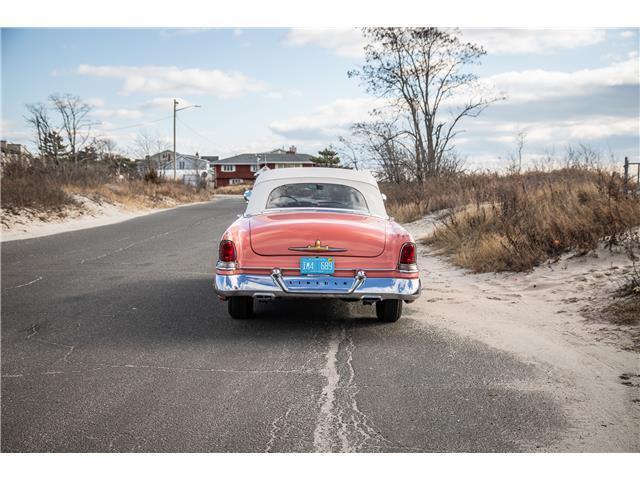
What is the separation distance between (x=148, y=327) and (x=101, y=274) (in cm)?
387

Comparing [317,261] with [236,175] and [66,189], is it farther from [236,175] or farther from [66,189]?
[236,175]

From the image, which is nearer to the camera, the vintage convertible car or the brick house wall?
the vintage convertible car

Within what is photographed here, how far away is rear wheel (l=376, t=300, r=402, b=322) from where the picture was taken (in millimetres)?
6051

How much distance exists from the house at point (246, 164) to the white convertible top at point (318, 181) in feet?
313

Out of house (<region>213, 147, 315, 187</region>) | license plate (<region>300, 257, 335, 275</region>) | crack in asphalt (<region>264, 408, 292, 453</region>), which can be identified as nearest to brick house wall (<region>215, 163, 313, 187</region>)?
house (<region>213, 147, 315, 187</region>)

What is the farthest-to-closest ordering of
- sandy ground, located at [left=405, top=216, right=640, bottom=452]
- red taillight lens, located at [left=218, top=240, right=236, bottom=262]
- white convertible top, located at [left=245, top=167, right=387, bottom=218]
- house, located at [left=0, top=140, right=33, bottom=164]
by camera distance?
house, located at [left=0, top=140, right=33, bottom=164], white convertible top, located at [left=245, top=167, right=387, bottom=218], red taillight lens, located at [left=218, top=240, right=236, bottom=262], sandy ground, located at [left=405, top=216, right=640, bottom=452]

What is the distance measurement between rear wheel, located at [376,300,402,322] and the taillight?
51 centimetres

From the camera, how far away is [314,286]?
552 cm

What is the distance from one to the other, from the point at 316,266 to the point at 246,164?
101 metres

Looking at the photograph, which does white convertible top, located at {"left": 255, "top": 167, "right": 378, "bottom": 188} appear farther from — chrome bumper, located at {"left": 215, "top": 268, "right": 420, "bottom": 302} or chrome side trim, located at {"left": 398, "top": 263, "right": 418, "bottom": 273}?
chrome bumper, located at {"left": 215, "top": 268, "right": 420, "bottom": 302}

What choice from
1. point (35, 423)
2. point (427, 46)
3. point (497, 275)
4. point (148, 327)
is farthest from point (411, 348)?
point (427, 46)

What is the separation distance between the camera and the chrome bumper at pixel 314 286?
552 cm

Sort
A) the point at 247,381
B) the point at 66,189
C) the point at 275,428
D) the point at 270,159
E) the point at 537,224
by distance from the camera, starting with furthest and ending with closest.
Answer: the point at 270,159 → the point at 66,189 → the point at 537,224 → the point at 247,381 → the point at 275,428

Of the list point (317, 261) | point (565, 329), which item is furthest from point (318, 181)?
point (565, 329)
